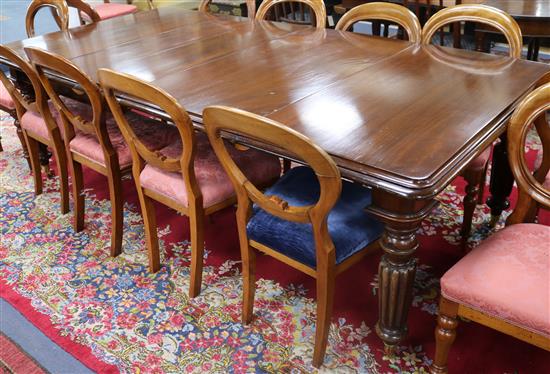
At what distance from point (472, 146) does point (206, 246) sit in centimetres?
122

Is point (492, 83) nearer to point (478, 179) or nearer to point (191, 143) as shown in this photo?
point (478, 179)

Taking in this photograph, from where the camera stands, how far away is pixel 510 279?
1285 mm

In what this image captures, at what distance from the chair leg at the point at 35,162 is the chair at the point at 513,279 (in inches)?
80.7

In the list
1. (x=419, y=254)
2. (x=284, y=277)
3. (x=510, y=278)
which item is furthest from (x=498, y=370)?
(x=284, y=277)

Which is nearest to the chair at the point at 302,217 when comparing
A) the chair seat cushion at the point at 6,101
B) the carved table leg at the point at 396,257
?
the carved table leg at the point at 396,257

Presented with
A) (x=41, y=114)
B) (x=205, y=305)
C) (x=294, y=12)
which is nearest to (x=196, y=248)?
(x=205, y=305)

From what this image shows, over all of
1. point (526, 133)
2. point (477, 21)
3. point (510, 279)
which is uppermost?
point (477, 21)

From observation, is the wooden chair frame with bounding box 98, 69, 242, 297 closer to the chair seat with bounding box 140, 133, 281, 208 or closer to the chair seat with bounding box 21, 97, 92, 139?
the chair seat with bounding box 140, 133, 281, 208

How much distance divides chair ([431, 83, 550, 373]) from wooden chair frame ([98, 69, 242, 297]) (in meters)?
0.82

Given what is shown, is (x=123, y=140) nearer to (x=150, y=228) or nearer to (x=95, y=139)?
(x=95, y=139)

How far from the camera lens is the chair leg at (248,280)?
168 cm

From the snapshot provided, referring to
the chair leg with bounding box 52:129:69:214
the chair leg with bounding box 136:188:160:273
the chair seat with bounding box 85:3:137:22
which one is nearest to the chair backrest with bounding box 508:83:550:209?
the chair leg with bounding box 136:188:160:273

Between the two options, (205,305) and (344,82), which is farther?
(205,305)

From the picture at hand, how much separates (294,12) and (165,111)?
7.58ft
